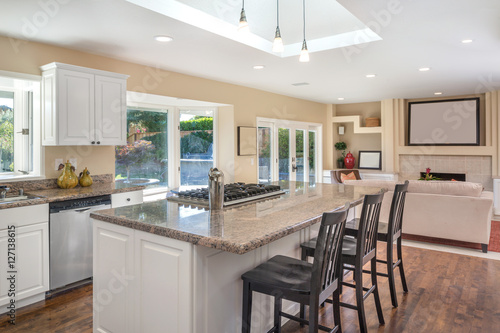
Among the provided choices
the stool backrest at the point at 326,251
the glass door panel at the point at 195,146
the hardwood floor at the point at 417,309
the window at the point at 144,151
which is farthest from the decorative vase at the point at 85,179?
the stool backrest at the point at 326,251

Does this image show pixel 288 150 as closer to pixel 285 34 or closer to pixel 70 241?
pixel 285 34

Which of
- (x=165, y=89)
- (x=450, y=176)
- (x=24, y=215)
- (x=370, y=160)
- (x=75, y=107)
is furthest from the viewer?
(x=370, y=160)

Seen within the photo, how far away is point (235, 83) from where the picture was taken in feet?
18.7

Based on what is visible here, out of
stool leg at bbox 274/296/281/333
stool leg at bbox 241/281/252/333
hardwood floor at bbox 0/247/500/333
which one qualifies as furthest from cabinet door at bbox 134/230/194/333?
hardwood floor at bbox 0/247/500/333

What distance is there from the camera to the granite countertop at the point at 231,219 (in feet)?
5.26

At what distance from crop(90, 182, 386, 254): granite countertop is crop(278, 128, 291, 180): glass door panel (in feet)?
14.4

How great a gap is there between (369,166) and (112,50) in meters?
6.58

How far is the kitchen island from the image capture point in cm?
169

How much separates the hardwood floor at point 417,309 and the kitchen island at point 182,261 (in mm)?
672

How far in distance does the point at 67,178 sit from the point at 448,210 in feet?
15.0

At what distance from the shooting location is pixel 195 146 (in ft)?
18.8

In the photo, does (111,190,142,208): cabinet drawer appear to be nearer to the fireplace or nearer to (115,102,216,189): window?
(115,102,216,189): window

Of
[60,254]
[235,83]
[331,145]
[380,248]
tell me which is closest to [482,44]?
[380,248]

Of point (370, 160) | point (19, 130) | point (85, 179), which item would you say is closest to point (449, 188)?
point (370, 160)
